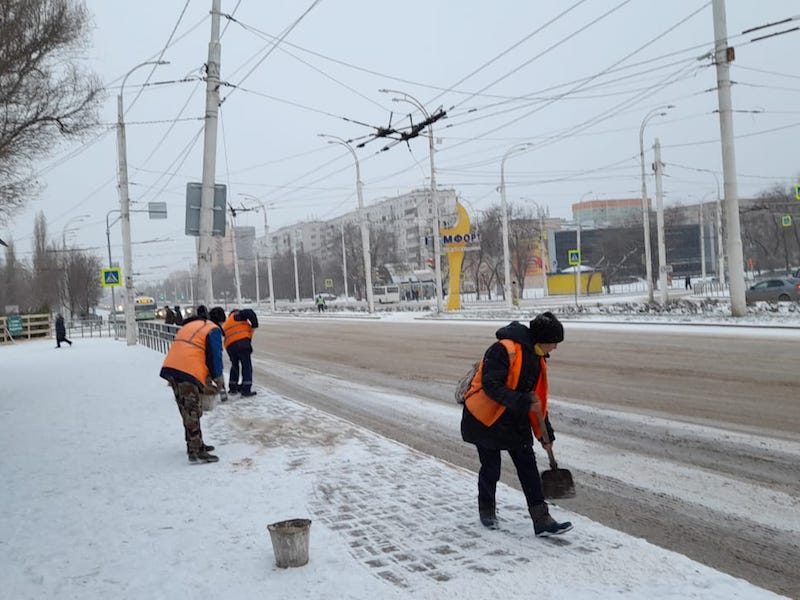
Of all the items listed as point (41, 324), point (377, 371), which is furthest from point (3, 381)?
point (41, 324)

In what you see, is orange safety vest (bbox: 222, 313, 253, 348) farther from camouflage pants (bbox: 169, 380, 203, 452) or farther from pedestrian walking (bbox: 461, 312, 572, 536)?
pedestrian walking (bbox: 461, 312, 572, 536)

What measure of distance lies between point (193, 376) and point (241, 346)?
197 inches

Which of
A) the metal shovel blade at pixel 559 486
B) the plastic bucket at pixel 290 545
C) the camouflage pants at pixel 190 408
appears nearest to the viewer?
the plastic bucket at pixel 290 545

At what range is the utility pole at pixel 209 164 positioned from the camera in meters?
12.4

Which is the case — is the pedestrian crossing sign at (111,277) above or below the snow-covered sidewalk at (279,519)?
above

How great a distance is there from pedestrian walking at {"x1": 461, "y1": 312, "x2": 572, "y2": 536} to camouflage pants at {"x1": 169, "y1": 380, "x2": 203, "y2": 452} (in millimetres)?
3526

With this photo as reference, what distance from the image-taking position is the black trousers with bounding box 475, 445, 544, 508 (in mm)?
4930

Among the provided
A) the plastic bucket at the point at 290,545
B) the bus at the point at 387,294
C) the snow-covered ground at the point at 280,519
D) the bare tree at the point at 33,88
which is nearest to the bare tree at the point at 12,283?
the bus at the point at 387,294

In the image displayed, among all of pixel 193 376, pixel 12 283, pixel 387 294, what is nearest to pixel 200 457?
pixel 193 376

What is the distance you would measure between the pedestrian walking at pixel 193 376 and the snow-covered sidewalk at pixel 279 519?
1.05 ft

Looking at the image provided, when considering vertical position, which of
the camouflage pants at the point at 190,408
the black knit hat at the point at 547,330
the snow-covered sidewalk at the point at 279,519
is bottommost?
the snow-covered sidewalk at the point at 279,519

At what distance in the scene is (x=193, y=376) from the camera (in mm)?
7371

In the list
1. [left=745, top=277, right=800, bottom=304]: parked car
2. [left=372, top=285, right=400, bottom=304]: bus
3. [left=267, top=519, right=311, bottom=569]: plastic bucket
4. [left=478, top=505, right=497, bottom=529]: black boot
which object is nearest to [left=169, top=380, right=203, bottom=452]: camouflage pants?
[left=267, top=519, right=311, bottom=569]: plastic bucket

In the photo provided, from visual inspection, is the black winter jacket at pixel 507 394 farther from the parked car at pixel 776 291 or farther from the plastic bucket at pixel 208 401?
the parked car at pixel 776 291
